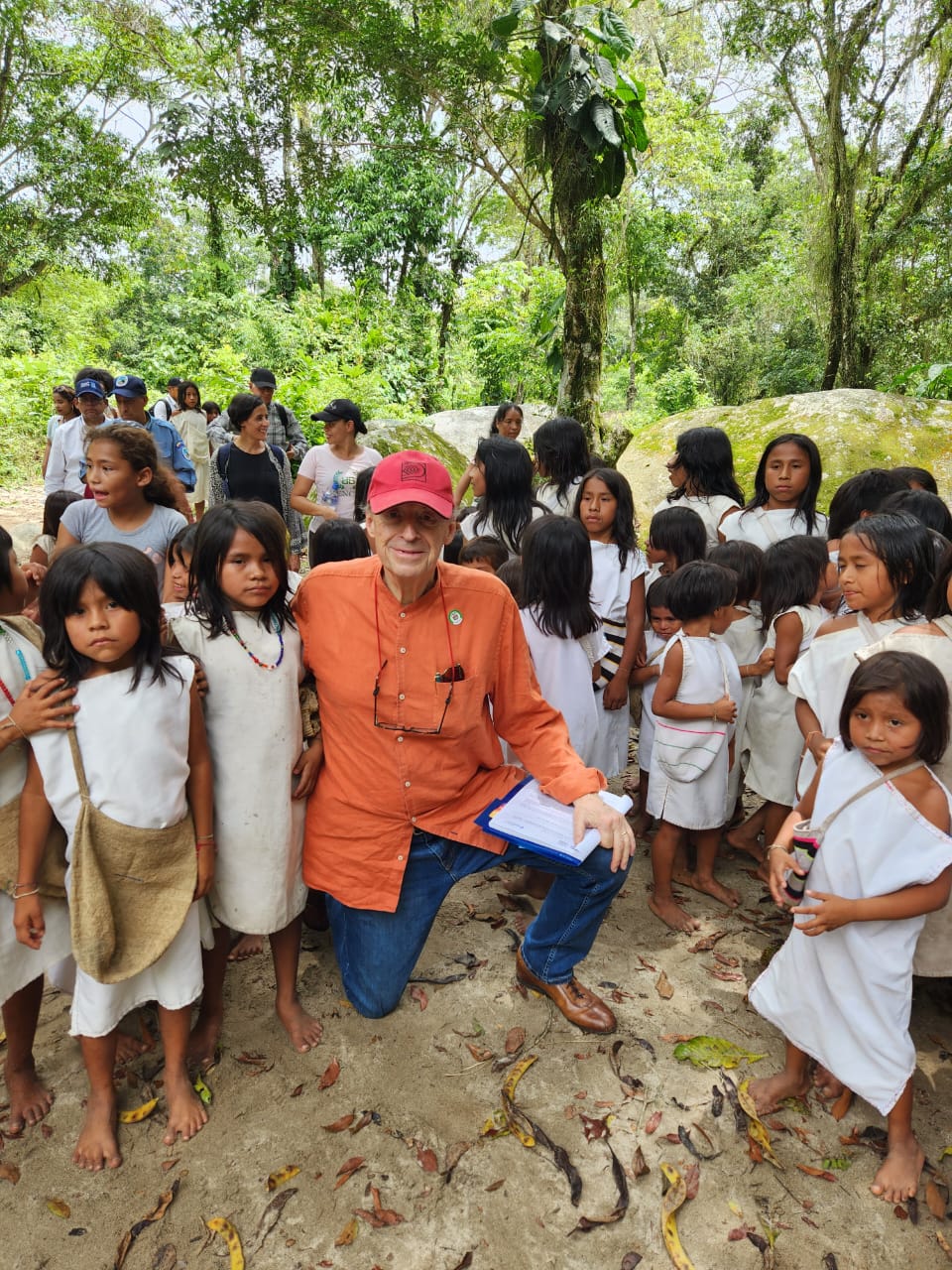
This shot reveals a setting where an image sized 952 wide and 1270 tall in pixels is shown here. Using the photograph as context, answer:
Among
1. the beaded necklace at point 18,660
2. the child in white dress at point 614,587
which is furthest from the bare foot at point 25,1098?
the child in white dress at point 614,587

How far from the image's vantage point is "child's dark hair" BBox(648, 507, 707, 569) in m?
3.79

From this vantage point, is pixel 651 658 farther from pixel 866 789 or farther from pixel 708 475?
pixel 866 789

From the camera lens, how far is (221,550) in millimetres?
2275

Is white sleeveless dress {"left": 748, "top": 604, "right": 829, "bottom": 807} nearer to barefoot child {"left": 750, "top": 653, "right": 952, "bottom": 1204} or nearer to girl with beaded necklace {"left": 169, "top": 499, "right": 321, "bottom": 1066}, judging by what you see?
barefoot child {"left": 750, "top": 653, "right": 952, "bottom": 1204}

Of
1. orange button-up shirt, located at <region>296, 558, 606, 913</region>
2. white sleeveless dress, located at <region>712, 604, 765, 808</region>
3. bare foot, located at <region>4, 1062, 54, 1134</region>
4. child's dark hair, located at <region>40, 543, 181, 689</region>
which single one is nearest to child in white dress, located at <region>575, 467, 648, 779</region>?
white sleeveless dress, located at <region>712, 604, 765, 808</region>

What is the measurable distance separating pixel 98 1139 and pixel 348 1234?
2.60 ft

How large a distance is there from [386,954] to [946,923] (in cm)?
185

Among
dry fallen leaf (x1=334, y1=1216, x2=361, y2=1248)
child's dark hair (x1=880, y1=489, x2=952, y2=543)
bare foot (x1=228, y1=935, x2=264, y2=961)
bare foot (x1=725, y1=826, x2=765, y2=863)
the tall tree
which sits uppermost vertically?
the tall tree

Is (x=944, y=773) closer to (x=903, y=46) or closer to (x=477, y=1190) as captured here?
(x=477, y=1190)

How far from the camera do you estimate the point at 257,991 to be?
111 inches

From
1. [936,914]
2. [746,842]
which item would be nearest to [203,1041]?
[936,914]

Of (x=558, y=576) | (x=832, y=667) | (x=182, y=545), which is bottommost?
(x=832, y=667)

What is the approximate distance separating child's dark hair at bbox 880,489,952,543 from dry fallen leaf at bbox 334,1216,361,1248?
323 centimetres

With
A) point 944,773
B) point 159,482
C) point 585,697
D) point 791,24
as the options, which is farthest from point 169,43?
point 944,773
